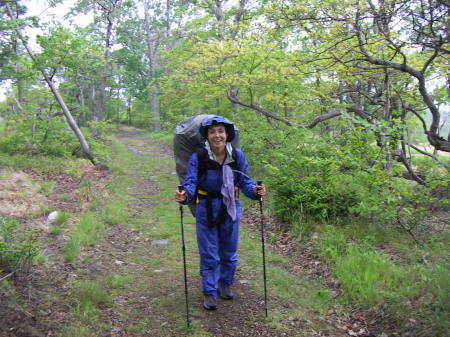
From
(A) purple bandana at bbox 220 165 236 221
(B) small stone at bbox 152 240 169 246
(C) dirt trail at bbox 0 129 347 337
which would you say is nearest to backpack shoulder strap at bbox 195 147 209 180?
(A) purple bandana at bbox 220 165 236 221

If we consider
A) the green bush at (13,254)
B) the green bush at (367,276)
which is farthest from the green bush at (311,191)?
the green bush at (13,254)

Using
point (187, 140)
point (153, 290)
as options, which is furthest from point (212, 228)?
point (153, 290)

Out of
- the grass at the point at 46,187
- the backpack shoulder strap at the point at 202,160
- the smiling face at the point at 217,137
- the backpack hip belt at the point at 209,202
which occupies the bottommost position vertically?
the grass at the point at 46,187

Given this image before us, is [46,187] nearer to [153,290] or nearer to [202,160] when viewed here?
[153,290]

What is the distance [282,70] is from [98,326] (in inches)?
309

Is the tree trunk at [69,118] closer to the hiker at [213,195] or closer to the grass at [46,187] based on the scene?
the grass at [46,187]

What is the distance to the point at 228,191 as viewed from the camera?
3.97m

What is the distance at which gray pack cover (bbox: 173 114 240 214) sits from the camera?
442cm

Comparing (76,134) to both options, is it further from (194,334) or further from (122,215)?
(194,334)

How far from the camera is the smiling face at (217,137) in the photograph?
4.06 m

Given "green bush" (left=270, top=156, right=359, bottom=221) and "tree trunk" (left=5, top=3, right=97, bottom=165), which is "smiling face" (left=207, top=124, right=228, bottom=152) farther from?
Answer: "tree trunk" (left=5, top=3, right=97, bottom=165)

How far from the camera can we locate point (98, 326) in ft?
11.9

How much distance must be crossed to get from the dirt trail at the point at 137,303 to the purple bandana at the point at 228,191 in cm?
123

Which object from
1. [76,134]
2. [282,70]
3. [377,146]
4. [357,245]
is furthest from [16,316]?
[76,134]
